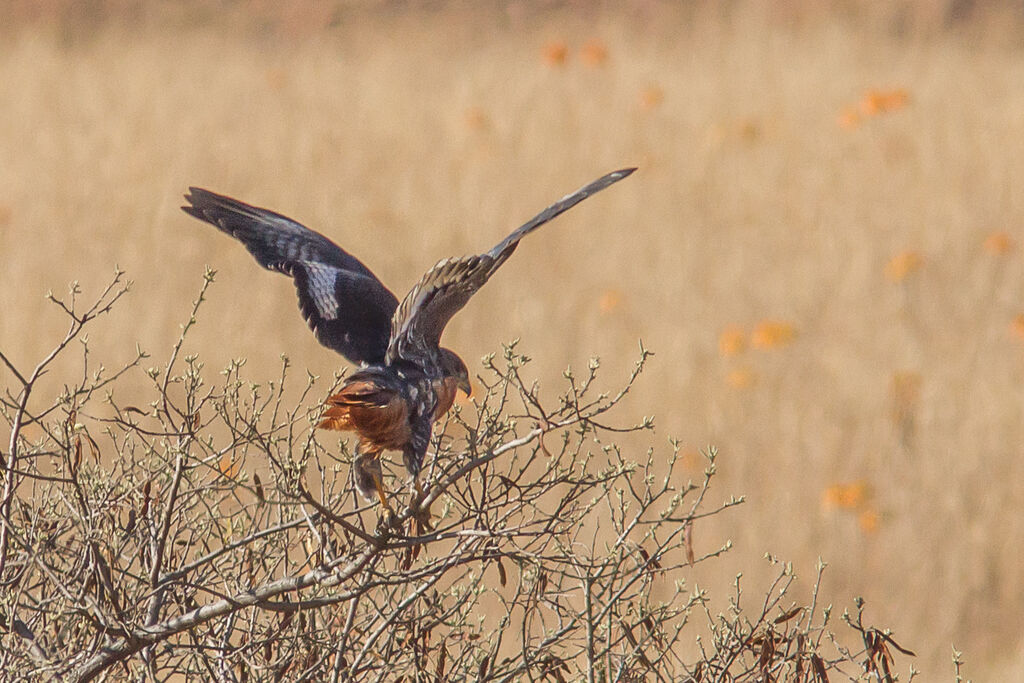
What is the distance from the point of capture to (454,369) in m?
2.79

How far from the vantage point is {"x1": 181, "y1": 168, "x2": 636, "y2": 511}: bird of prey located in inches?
97.4

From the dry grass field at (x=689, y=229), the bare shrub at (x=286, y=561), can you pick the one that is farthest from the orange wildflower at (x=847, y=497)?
the bare shrub at (x=286, y=561)

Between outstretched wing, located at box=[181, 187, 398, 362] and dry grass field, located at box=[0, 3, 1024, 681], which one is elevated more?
dry grass field, located at box=[0, 3, 1024, 681]

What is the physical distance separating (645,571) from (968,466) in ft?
13.1

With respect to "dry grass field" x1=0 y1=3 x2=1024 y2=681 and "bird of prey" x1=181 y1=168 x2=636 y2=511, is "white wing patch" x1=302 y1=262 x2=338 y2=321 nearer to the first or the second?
"bird of prey" x1=181 y1=168 x2=636 y2=511

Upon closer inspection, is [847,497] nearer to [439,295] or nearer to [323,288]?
[323,288]

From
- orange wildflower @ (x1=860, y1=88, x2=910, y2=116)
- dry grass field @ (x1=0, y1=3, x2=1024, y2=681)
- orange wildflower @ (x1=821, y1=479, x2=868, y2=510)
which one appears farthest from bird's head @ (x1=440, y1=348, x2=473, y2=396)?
orange wildflower @ (x1=860, y1=88, x2=910, y2=116)

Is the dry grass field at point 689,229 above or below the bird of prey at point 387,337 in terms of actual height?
above

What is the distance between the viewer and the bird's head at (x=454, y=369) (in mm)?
2748

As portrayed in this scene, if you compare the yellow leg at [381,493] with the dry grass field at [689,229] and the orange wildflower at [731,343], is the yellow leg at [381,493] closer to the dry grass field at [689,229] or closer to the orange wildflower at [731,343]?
the dry grass field at [689,229]

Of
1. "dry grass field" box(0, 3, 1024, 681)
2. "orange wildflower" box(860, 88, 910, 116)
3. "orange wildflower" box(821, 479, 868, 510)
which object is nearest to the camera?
A: "orange wildflower" box(821, 479, 868, 510)

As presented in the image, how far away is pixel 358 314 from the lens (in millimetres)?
3025

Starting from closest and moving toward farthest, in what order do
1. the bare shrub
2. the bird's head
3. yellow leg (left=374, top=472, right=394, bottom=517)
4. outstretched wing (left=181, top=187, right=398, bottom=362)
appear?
the bare shrub → yellow leg (left=374, top=472, right=394, bottom=517) → the bird's head → outstretched wing (left=181, top=187, right=398, bottom=362)

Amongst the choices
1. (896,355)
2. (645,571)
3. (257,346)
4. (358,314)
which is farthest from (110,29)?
(645,571)
